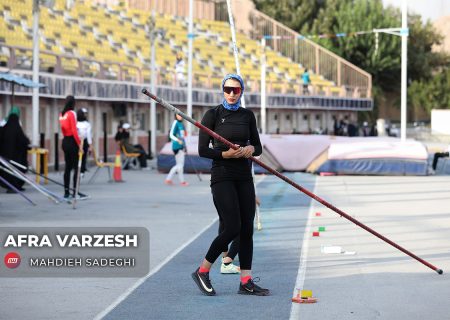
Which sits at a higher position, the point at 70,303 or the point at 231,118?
the point at 231,118

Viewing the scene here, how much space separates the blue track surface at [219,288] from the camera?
9.79 metres

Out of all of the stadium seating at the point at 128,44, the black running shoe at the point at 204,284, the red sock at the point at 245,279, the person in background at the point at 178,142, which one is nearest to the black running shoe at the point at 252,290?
the red sock at the point at 245,279

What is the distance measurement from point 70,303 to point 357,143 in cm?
2578

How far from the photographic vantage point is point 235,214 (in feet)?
35.5

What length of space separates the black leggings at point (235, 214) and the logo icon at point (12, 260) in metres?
2.56

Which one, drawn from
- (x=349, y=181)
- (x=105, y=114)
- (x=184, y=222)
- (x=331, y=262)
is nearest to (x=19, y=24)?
(x=105, y=114)

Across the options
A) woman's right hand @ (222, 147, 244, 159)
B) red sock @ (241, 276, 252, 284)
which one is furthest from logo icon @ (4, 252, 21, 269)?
woman's right hand @ (222, 147, 244, 159)

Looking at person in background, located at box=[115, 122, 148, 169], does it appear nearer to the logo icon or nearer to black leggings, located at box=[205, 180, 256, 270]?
the logo icon

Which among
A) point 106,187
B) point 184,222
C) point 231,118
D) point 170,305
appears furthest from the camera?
point 106,187

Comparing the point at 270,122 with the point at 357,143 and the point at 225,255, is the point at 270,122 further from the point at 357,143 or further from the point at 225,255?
Answer: the point at 225,255

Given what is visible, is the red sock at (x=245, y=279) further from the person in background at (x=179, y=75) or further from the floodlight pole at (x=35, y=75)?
the person in background at (x=179, y=75)

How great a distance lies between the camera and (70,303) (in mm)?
10359

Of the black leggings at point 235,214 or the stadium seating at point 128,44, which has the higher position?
the stadium seating at point 128,44

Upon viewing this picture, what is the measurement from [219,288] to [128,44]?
171 ft
